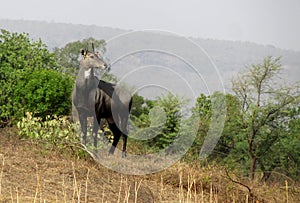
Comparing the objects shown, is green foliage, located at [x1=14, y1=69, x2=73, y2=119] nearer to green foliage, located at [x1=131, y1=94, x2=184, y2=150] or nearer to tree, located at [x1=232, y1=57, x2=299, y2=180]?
green foliage, located at [x1=131, y1=94, x2=184, y2=150]

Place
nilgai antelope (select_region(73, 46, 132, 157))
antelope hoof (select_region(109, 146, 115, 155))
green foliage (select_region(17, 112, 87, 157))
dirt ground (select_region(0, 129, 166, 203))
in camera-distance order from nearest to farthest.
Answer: dirt ground (select_region(0, 129, 166, 203)) < green foliage (select_region(17, 112, 87, 157)) < nilgai antelope (select_region(73, 46, 132, 157)) < antelope hoof (select_region(109, 146, 115, 155))

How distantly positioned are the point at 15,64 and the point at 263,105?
6.72 m

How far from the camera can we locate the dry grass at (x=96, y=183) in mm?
6796

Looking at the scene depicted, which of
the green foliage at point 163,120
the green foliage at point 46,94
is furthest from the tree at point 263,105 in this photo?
the green foliage at point 46,94

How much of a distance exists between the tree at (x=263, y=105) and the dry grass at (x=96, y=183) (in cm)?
591

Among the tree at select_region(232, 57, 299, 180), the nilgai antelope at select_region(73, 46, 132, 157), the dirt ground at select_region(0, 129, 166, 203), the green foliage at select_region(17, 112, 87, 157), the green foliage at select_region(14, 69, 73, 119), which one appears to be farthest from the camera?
the tree at select_region(232, 57, 299, 180)

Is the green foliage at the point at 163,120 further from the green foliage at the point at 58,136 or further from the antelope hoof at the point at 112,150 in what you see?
the green foliage at the point at 58,136

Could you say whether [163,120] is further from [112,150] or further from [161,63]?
[161,63]

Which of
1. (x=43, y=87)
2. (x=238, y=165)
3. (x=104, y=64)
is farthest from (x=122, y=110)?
(x=238, y=165)

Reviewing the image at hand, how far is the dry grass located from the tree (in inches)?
233

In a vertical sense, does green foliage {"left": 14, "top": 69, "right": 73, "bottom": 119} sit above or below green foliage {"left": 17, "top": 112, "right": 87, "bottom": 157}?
above

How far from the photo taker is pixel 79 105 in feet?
31.3

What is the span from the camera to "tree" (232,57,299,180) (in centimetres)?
1509

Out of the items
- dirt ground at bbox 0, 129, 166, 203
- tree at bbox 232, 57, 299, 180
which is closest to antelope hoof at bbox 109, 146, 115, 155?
dirt ground at bbox 0, 129, 166, 203
